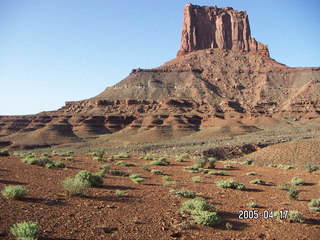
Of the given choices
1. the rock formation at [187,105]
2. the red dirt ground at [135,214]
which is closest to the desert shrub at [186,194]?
the red dirt ground at [135,214]

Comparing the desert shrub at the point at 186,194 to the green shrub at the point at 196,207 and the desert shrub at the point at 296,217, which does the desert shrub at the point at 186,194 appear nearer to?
the green shrub at the point at 196,207

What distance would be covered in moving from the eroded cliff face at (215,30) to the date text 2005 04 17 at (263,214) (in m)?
140

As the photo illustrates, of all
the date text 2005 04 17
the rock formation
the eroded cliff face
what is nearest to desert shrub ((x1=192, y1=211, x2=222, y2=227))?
the date text 2005 04 17

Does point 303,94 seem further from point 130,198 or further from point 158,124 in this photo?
point 130,198

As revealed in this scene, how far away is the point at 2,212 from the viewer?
6668 mm

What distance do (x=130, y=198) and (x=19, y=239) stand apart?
4.65 meters

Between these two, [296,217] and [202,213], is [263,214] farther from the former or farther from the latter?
[202,213]

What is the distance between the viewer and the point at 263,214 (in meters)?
8.10

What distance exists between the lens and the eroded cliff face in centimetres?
14375

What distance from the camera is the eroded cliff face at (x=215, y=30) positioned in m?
144

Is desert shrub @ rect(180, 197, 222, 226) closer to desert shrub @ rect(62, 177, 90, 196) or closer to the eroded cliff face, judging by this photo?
desert shrub @ rect(62, 177, 90, 196)

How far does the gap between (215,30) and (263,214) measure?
15616 cm

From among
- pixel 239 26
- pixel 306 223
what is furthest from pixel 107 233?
pixel 239 26

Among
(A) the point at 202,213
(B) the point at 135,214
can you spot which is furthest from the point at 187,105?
(A) the point at 202,213
